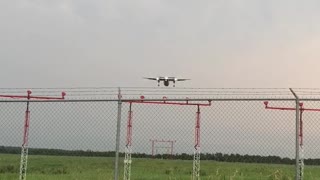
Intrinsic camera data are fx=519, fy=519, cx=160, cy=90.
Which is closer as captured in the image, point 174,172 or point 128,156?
point 128,156

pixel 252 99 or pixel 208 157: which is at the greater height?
pixel 252 99

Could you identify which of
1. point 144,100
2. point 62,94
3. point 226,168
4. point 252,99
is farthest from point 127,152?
point 226,168

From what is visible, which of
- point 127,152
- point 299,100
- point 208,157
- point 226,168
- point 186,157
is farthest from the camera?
point 226,168

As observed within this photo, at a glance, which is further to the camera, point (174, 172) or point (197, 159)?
point (174, 172)

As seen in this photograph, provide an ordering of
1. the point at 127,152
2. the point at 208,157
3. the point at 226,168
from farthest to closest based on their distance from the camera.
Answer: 1. the point at 226,168
2. the point at 208,157
3. the point at 127,152

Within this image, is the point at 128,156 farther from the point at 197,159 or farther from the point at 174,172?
the point at 174,172

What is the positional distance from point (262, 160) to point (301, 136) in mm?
1589

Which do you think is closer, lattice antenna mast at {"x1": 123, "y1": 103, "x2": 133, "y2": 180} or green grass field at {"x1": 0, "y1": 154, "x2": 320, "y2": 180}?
lattice antenna mast at {"x1": 123, "y1": 103, "x2": 133, "y2": 180}

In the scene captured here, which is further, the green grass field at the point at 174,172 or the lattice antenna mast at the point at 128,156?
the green grass field at the point at 174,172

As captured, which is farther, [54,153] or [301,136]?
[54,153]

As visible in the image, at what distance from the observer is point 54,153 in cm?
1356

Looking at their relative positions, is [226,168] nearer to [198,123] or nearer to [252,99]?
[198,123]

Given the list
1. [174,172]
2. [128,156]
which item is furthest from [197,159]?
[174,172]

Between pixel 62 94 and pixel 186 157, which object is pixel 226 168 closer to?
pixel 186 157
